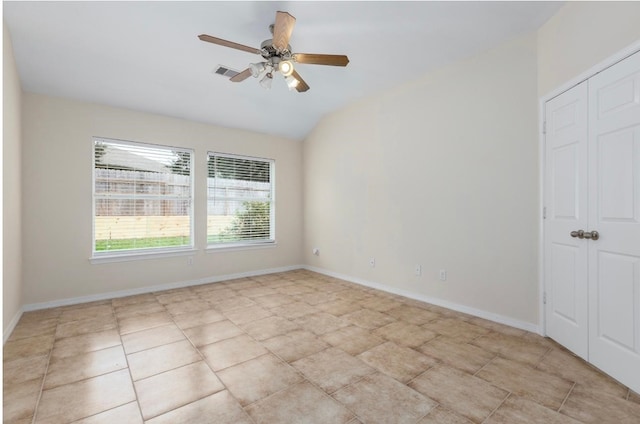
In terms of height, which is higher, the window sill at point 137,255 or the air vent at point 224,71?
the air vent at point 224,71

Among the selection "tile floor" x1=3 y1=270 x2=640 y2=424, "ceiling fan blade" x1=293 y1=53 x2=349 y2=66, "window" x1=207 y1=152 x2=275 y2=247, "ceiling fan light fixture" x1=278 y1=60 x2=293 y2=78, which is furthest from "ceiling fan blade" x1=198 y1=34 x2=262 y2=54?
"window" x1=207 y1=152 x2=275 y2=247

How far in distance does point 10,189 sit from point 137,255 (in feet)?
5.63

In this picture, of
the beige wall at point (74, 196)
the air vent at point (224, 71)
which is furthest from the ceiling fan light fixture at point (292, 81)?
the beige wall at point (74, 196)

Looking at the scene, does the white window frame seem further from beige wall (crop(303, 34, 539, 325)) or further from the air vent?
beige wall (crop(303, 34, 539, 325))

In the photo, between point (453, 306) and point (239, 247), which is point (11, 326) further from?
point (453, 306)

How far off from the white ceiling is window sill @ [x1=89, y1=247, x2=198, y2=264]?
2.07 m

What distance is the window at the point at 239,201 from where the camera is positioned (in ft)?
16.9

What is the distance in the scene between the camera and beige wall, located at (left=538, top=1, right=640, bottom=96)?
2066 mm

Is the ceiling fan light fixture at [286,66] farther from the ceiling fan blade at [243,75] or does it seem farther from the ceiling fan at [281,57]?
the ceiling fan blade at [243,75]

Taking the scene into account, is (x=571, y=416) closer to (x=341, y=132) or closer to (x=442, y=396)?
(x=442, y=396)

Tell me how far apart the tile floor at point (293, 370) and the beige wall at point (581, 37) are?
233 cm

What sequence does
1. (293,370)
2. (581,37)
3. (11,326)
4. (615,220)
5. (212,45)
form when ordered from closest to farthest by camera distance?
1. (615,220)
2. (293,370)
3. (581,37)
4. (11,326)
5. (212,45)

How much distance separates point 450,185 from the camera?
3.65 m

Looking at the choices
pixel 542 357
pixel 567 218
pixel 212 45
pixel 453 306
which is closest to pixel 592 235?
pixel 567 218
